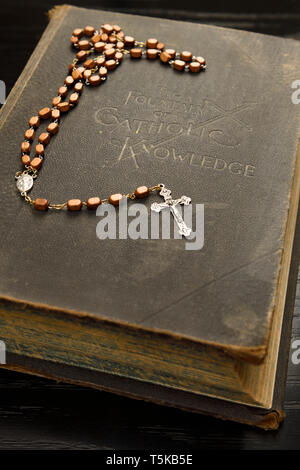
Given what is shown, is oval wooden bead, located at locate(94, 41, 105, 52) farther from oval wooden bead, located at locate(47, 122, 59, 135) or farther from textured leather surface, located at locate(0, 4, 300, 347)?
oval wooden bead, located at locate(47, 122, 59, 135)

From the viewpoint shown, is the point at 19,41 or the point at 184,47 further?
the point at 19,41

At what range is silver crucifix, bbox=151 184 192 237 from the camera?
0.89 m

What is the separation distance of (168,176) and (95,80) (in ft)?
0.88

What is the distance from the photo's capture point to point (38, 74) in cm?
111

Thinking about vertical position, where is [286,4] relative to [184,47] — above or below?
above

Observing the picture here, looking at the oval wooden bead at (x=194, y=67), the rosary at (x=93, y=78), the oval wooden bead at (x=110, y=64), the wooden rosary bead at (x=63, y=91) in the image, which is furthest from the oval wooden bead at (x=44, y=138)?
the oval wooden bead at (x=194, y=67)

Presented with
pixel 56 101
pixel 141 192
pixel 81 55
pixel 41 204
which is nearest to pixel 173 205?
pixel 141 192

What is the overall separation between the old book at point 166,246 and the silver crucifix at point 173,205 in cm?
2

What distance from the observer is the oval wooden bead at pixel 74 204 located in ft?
2.98

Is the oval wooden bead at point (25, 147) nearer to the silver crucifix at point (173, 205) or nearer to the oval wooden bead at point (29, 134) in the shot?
the oval wooden bead at point (29, 134)

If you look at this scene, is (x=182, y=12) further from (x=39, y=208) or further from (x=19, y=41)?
(x=39, y=208)

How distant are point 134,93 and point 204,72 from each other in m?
0.15
